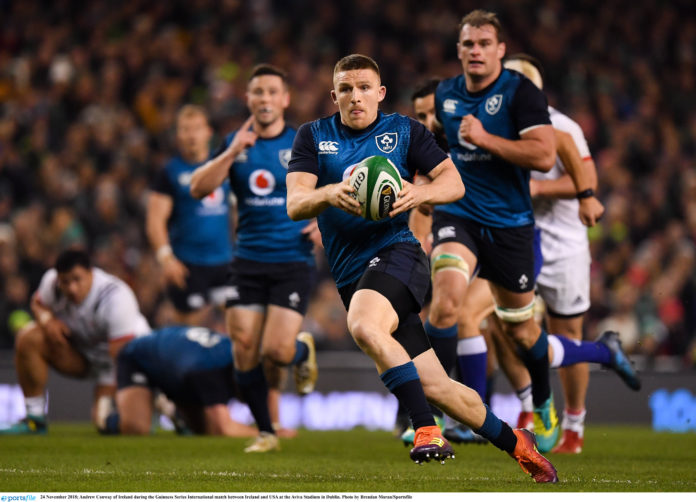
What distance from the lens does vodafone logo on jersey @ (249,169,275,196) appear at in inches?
324

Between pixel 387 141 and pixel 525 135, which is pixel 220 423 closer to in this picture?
pixel 525 135

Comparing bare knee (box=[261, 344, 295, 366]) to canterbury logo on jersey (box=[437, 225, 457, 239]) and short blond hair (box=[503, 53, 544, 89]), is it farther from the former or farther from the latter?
short blond hair (box=[503, 53, 544, 89])

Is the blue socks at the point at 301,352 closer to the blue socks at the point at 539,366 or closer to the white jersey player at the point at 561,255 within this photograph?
the white jersey player at the point at 561,255

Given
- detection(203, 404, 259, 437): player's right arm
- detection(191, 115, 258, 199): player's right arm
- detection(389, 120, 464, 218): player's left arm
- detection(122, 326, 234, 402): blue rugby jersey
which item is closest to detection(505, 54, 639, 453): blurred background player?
detection(191, 115, 258, 199): player's right arm

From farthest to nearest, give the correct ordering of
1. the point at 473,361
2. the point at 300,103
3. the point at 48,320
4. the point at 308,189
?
1. the point at 300,103
2. the point at 48,320
3. the point at 473,361
4. the point at 308,189

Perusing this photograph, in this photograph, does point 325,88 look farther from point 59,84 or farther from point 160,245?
point 160,245

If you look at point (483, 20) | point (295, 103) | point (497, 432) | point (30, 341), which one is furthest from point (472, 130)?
point (295, 103)

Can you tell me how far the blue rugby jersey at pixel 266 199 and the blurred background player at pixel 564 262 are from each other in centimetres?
185

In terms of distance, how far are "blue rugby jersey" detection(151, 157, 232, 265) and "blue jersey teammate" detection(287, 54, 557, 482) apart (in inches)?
214

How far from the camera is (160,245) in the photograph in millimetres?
10859

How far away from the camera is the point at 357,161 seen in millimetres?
5820

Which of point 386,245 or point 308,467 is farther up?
point 386,245

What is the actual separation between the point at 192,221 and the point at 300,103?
6813mm

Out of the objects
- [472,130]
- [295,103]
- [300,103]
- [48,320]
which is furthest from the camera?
[295,103]
